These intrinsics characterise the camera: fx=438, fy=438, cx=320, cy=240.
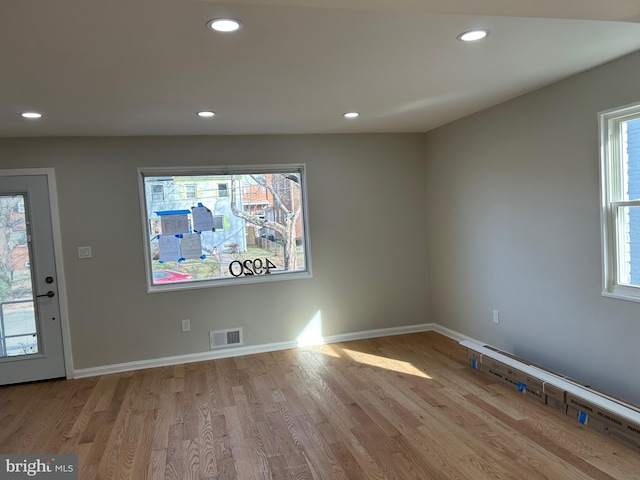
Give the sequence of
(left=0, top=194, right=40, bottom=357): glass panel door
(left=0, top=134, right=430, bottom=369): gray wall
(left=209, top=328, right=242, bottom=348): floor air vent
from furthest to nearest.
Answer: (left=209, top=328, right=242, bottom=348): floor air vent → (left=0, top=134, right=430, bottom=369): gray wall → (left=0, top=194, right=40, bottom=357): glass panel door

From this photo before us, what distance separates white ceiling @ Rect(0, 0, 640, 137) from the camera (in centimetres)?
177

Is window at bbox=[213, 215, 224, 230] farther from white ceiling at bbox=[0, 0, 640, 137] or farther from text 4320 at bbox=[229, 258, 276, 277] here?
white ceiling at bbox=[0, 0, 640, 137]

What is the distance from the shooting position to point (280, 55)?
2361 millimetres

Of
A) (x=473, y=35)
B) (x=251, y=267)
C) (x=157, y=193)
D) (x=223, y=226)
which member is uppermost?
(x=473, y=35)

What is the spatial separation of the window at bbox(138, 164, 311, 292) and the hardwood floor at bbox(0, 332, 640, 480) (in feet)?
3.18

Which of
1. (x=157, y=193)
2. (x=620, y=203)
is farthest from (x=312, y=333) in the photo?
(x=620, y=203)

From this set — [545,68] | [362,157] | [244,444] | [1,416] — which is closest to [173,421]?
[244,444]

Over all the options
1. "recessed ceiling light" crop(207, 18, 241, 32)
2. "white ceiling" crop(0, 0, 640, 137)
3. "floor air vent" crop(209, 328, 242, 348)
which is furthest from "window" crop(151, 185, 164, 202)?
"recessed ceiling light" crop(207, 18, 241, 32)

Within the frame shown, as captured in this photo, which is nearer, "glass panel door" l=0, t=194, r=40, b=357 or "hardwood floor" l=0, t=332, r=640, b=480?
"hardwood floor" l=0, t=332, r=640, b=480

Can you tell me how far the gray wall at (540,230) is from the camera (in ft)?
9.70

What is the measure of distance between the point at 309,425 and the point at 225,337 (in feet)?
6.04

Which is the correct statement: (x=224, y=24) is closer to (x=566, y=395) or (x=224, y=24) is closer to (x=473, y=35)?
(x=473, y=35)

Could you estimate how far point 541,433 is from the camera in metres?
2.79

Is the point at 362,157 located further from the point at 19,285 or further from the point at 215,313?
the point at 19,285
